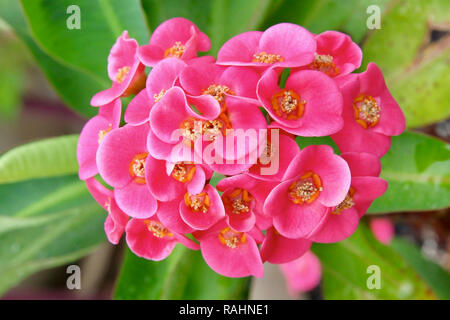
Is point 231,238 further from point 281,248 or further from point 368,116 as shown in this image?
point 368,116

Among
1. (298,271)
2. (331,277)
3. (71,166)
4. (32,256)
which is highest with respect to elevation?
(71,166)

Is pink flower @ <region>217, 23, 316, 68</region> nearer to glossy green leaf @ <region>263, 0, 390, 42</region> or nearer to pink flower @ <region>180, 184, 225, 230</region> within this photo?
pink flower @ <region>180, 184, 225, 230</region>

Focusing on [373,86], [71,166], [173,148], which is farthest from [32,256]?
[373,86]

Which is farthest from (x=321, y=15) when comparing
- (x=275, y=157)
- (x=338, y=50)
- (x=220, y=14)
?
Result: (x=275, y=157)

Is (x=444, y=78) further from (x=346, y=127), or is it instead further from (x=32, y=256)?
(x=32, y=256)

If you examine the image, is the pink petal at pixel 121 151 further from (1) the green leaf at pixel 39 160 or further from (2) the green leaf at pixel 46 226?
(2) the green leaf at pixel 46 226

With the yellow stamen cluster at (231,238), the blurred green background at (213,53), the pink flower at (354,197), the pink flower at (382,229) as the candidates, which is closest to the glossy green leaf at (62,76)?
the blurred green background at (213,53)

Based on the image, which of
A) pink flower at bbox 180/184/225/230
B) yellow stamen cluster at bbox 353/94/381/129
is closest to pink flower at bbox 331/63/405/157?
yellow stamen cluster at bbox 353/94/381/129
